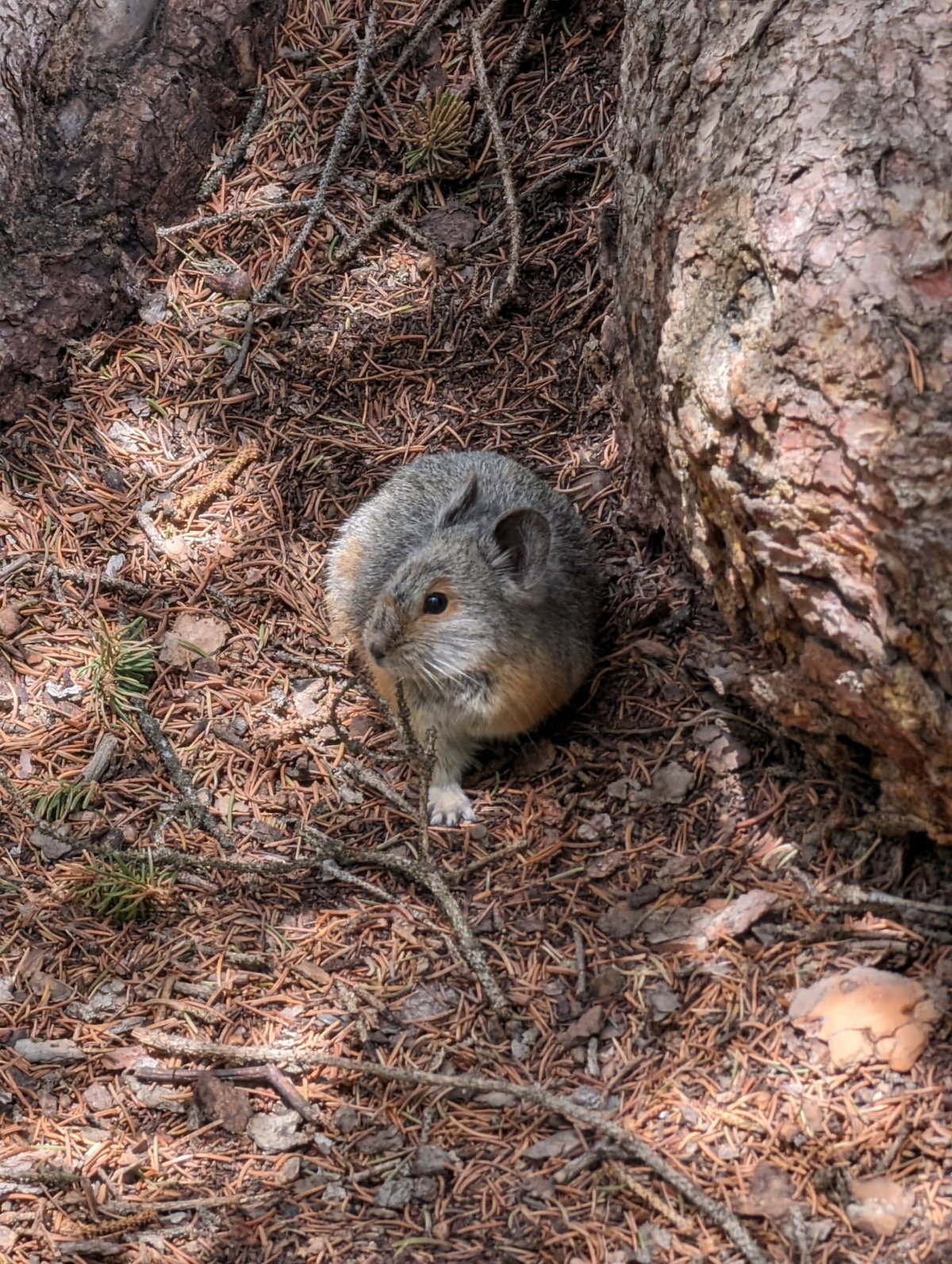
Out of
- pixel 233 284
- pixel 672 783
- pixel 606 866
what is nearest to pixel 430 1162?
pixel 606 866

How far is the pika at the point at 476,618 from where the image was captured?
5090 mm

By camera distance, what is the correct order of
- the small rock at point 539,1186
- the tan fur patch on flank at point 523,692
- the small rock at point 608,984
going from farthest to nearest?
the tan fur patch on flank at point 523,692, the small rock at point 608,984, the small rock at point 539,1186

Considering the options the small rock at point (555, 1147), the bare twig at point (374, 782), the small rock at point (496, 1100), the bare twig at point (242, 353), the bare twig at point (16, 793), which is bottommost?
the small rock at point (555, 1147)

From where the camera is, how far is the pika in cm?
509

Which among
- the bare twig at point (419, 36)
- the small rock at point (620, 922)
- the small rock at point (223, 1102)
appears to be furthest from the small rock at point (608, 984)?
the bare twig at point (419, 36)

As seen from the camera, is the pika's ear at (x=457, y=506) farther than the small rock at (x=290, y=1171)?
Yes

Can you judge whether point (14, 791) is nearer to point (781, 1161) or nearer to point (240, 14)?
point (781, 1161)

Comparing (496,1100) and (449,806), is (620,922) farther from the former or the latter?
(449,806)

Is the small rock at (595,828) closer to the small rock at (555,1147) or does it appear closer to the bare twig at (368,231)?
the small rock at (555,1147)

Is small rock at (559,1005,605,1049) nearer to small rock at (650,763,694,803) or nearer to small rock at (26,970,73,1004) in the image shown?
small rock at (650,763,694,803)

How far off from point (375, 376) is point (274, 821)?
2333mm

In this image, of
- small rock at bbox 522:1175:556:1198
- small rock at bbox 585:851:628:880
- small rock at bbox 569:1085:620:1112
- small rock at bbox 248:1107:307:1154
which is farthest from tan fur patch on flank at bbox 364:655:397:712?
small rock at bbox 522:1175:556:1198

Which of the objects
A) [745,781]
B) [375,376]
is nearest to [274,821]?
[745,781]

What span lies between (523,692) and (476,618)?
0.36 meters
